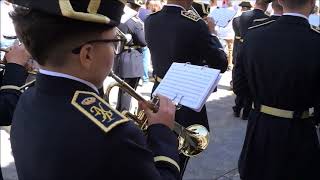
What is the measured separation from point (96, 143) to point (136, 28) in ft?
15.9

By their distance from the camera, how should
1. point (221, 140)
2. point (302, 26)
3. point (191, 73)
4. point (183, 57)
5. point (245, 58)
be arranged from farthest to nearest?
point (221, 140)
point (183, 57)
point (245, 58)
point (302, 26)
point (191, 73)

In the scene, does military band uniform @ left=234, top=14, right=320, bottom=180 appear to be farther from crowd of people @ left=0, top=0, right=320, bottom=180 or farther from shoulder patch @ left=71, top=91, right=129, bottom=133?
shoulder patch @ left=71, top=91, right=129, bottom=133

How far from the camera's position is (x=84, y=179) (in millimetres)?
1266

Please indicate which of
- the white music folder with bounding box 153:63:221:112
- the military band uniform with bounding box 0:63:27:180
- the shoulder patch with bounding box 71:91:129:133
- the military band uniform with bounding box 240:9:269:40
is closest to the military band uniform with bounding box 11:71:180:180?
the shoulder patch with bounding box 71:91:129:133

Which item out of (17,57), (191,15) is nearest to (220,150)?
(191,15)

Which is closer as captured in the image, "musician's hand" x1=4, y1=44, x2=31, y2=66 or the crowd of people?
the crowd of people

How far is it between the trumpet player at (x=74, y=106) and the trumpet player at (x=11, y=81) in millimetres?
852

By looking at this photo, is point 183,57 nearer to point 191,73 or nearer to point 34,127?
point 191,73

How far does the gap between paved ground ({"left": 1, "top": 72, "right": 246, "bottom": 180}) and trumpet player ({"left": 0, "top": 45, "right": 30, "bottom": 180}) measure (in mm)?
2083

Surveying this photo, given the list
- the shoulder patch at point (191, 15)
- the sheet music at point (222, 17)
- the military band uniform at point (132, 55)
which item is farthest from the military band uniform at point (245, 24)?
the shoulder patch at point (191, 15)

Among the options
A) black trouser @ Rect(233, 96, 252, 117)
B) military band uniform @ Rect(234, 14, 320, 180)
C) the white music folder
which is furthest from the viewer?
black trouser @ Rect(233, 96, 252, 117)

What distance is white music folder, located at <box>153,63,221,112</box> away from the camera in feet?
6.83

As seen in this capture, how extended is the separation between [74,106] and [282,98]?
180cm

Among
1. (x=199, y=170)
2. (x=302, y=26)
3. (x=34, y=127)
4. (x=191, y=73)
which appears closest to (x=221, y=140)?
(x=199, y=170)
